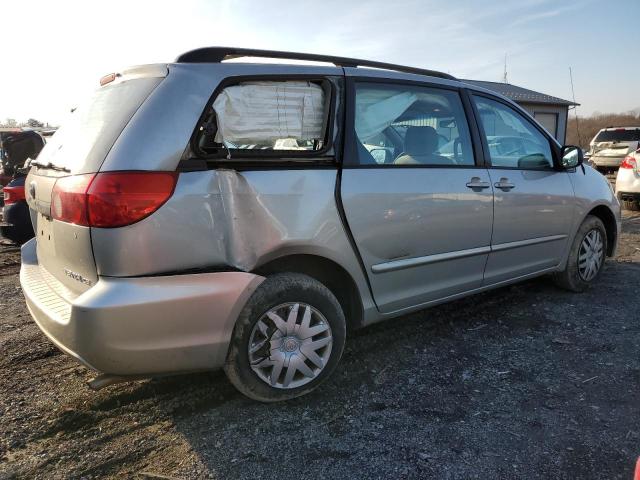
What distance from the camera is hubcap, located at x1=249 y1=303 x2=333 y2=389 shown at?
2543 millimetres

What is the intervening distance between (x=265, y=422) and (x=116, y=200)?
1.32 m

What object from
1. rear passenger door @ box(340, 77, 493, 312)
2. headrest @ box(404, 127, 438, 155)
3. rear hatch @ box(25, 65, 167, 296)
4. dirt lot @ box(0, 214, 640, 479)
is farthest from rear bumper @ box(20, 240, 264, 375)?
headrest @ box(404, 127, 438, 155)

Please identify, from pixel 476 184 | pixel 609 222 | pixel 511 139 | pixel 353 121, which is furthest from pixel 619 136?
pixel 353 121

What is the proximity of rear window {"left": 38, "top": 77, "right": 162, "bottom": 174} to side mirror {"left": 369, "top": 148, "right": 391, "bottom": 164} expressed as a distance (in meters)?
1.27

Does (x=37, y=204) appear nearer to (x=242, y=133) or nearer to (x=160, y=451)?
(x=242, y=133)

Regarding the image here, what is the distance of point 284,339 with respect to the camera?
2600 mm

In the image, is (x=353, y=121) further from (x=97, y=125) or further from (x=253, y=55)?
(x=97, y=125)

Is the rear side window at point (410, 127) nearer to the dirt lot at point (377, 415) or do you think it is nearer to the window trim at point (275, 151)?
the window trim at point (275, 151)

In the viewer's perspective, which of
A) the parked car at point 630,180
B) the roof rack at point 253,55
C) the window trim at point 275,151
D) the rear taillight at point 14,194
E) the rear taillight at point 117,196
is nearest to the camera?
the rear taillight at point 117,196

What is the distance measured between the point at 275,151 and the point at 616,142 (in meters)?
18.4

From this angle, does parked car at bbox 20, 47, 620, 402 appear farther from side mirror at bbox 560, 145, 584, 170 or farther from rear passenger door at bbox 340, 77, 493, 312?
side mirror at bbox 560, 145, 584, 170

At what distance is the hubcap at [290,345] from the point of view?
2543 mm

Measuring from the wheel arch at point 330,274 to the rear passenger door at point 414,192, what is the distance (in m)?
0.13

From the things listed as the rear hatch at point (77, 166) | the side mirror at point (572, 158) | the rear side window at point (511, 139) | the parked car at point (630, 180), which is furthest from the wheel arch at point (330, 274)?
the parked car at point (630, 180)
